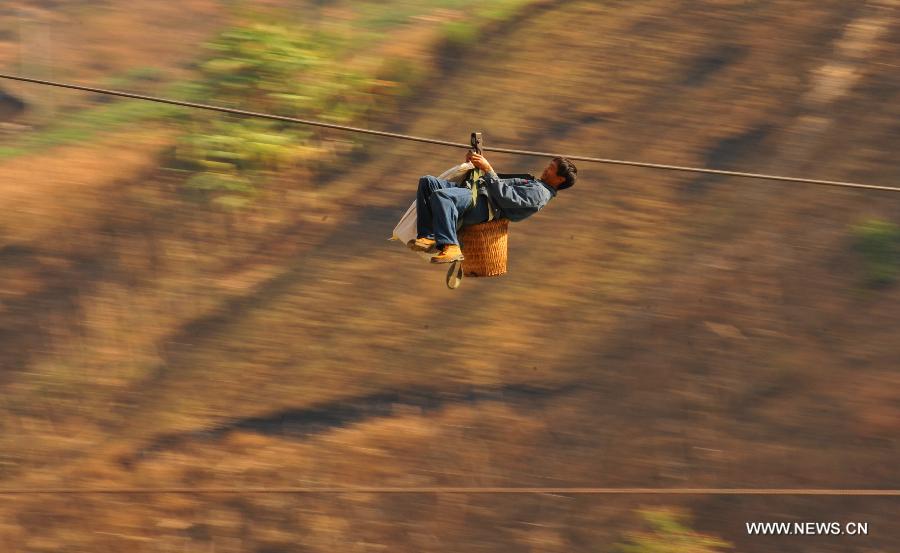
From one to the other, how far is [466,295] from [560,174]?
22.4 ft

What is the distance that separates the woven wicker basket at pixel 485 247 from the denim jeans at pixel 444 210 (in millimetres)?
94

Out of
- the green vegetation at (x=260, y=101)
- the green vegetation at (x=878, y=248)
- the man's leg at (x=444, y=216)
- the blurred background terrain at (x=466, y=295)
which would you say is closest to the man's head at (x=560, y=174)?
the man's leg at (x=444, y=216)

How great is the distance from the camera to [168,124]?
651 inches

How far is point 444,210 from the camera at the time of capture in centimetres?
702

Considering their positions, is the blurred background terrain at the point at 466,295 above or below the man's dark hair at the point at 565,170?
below

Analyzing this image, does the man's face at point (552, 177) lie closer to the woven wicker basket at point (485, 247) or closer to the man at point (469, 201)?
the man at point (469, 201)

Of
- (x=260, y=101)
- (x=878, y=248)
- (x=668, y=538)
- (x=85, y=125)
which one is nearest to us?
(x=668, y=538)

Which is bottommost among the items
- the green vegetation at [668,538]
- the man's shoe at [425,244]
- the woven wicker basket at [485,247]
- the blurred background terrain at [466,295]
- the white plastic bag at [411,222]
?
the green vegetation at [668,538]

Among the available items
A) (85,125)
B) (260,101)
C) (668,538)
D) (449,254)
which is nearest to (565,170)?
(449,254)

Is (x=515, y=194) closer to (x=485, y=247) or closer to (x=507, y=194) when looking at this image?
(x=507, y=194)

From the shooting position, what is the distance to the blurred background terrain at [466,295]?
13.0 metres

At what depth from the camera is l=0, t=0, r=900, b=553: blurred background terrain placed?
13.0 m

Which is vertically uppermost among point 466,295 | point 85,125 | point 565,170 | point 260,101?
point 565,170

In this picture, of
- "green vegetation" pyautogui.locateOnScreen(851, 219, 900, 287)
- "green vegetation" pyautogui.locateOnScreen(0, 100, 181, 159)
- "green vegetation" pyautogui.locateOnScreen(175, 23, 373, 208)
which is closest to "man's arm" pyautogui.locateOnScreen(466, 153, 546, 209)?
"green vegetation" pyautogui.locateOnScreen(851, 219, 900, 287)
